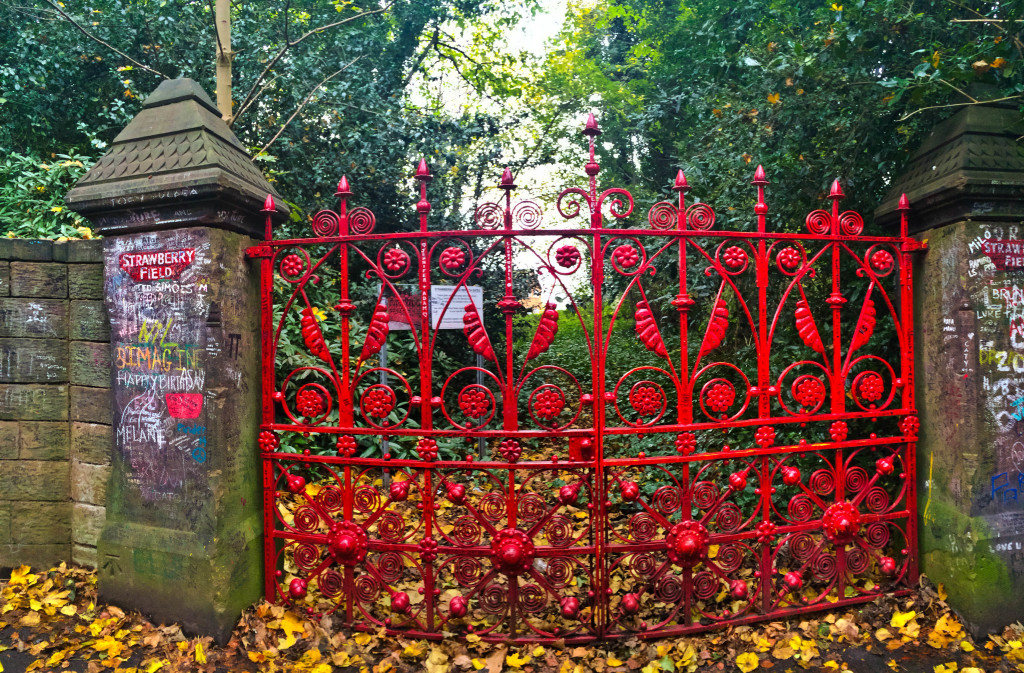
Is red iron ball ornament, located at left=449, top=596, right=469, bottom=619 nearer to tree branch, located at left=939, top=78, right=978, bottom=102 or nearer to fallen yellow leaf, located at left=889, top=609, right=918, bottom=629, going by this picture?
fallen yellow leaf, located at left=889, top=609, right=918, bottom=629

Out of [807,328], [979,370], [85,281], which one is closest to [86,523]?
[85,281]

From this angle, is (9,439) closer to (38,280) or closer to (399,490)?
(38,280)

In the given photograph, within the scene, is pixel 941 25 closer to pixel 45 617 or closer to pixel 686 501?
pixel 686 501

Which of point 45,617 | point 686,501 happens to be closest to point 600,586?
point 686,501

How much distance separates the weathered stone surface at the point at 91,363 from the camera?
342 cm

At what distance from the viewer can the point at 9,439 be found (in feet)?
11.6

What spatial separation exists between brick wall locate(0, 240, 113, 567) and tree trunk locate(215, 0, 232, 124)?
77.7 inches

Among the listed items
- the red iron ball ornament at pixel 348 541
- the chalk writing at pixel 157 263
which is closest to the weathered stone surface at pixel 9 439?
the chalk writing at pixel 157 263

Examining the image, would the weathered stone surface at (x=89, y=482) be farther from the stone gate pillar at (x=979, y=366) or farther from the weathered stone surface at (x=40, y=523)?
the stone gate pillar at (x=979, y=366)

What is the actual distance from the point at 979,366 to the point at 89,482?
514 cm

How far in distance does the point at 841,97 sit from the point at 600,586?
3567 millimetres

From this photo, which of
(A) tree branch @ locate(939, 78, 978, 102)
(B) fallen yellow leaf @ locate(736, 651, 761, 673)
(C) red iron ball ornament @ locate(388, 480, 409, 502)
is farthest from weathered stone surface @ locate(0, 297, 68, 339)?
(A) tree branch @ locate(939, 78, 978, 102)

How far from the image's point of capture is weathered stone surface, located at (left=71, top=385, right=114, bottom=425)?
3416 mm

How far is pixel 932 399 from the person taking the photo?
330cm
